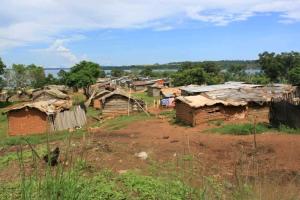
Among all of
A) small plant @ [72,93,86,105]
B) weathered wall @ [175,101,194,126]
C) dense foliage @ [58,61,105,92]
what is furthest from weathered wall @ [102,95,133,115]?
→ dense foliage @ [58,61,105,92]

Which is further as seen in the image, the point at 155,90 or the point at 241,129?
the point at 155,90

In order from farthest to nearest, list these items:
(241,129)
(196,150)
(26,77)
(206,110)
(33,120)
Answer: (26,77)
(33,120)
(206,110)
(241,129)
(196,150)

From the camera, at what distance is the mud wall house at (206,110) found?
25547 millimetres

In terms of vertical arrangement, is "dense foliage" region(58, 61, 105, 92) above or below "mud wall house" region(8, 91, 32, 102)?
above

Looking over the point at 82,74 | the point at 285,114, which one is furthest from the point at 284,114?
the point at 82,74

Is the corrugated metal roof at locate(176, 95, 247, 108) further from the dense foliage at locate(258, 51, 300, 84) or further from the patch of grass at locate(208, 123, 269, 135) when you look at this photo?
the dense foliage at locate(258, 51, 300, 84)

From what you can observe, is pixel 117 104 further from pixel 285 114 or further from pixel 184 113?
pixel 285 114

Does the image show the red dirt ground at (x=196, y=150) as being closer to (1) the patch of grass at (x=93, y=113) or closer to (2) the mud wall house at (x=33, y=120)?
(2) the mud wall house at (x=33, y=120)

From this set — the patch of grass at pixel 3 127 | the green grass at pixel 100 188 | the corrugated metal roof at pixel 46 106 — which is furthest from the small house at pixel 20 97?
the green grass at pixel 100 188

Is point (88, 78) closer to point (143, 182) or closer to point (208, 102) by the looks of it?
point (208, 102)

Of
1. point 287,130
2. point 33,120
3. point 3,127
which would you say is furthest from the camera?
point 3,127

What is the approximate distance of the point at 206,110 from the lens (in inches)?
1020

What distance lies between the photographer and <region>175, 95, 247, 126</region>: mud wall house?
83.8 ft

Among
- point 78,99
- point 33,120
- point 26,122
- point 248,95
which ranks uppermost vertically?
point 248,95
